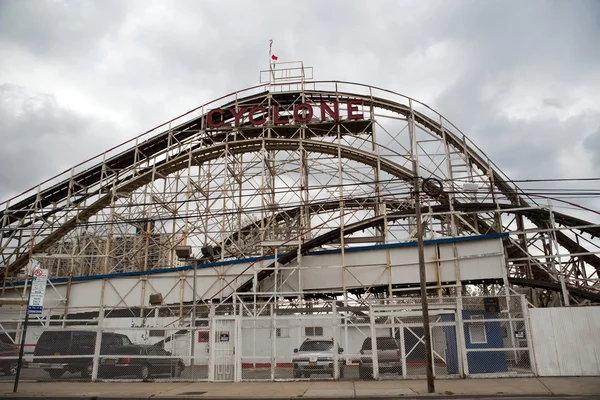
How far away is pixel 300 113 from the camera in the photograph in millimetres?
29938

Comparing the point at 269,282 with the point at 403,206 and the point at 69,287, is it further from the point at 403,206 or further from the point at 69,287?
the point at 69,287

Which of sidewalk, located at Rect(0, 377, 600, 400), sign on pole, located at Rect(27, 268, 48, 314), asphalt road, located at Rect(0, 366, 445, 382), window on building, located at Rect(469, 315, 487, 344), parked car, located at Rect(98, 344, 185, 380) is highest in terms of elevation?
sign on pole, located at Rect(27, 268, 48, 314)

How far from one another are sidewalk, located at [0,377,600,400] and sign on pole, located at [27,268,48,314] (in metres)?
2.51

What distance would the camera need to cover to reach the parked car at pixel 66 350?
60.2 feet

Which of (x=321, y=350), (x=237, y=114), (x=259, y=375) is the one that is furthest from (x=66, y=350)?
(x=237, y=114)

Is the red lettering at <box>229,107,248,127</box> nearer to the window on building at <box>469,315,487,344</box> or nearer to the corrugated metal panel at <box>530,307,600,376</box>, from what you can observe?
the window on building at <box>469,315,487,344</box>

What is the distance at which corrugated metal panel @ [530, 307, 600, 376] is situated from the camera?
16.2 m

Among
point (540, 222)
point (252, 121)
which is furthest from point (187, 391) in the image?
point (540, 222)

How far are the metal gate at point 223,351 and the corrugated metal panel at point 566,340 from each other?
10.5 m

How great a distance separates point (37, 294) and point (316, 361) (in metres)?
9.61

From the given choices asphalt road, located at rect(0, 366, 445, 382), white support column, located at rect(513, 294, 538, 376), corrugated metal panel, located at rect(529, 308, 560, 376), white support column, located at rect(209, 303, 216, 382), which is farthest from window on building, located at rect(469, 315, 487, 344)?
white support column, located at rect(209, 303, 216, 382)

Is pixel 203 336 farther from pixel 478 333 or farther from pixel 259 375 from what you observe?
pixel 478 333

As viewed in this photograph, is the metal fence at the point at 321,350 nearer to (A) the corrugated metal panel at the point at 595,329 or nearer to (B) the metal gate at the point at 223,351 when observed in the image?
(B) the metal gate at the point at 223,351

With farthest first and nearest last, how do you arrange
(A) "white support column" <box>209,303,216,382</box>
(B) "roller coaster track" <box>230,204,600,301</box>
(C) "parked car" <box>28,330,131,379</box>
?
(B) "roller coaster track" <box>230,204,600,301</box>
(C) "parked car" <box>28,330,131,379</box>
(A) "white support column" <box>209,303,216,382</box>
